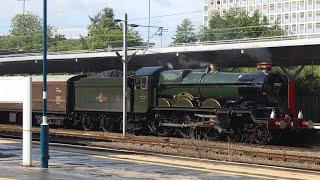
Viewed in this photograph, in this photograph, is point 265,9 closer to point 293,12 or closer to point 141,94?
point 293,12

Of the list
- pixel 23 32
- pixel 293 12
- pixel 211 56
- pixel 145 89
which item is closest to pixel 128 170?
pixel 145 89

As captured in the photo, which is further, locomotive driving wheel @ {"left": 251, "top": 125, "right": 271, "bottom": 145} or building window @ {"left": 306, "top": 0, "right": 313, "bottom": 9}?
building window @ {"left": 306, "top": 0, "right": 313, "bottom": 9}

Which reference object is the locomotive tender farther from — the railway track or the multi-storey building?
the multi-storey building

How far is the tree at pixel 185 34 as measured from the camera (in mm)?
107250

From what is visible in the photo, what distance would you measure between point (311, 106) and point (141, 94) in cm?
1991

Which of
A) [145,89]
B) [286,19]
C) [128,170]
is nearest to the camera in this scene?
[128,170]

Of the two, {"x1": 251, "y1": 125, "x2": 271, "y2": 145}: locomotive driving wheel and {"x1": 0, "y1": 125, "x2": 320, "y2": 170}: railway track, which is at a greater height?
{"x1": 251, "y1": 125, "x2": 271, "y2": 145}: locomotive driving wheel

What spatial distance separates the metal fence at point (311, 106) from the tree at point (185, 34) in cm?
6031

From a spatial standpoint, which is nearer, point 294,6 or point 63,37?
point 63,37

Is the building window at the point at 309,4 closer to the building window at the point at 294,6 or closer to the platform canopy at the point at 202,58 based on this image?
the building window at the point at 294,6

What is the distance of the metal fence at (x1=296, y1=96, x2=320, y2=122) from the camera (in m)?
43.3

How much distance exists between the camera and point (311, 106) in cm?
4356

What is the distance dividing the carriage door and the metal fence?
737 inches

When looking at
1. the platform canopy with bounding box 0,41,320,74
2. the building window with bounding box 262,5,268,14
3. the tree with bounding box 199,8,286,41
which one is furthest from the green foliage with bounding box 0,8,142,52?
the building window with bounding box 262,5,268,14
